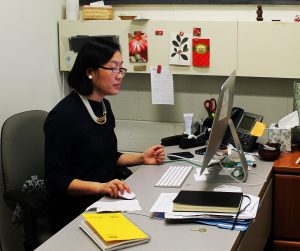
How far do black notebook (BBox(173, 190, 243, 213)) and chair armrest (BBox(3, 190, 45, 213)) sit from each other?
67cm

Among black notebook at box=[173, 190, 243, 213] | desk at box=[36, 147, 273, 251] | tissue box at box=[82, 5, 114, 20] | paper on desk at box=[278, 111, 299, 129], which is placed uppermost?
tissue box at box=[82, 5, 114, 20]

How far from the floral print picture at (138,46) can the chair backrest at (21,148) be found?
2.48ft

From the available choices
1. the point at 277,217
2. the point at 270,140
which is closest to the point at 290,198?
the point at 277,217

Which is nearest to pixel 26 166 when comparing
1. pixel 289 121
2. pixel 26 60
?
pixel 26 60

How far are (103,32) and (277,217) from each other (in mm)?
1551

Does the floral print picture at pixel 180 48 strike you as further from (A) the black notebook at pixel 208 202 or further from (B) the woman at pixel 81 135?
(A) the black notebook at pixel 208 202

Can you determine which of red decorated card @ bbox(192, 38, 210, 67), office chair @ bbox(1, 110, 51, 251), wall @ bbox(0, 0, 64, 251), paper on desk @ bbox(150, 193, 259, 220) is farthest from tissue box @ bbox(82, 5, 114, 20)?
paper on desk @ bbox(150, 193, 259, 220)

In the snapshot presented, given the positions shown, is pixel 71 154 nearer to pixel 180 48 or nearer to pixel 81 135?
pixel 81 135

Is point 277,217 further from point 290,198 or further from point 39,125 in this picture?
point 39,125

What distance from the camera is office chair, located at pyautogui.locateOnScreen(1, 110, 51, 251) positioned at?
214 centimetres

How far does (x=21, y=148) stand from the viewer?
242 centimetres

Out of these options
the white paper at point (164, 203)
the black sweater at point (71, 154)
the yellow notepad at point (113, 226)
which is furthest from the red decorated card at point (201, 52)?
the yellow notepad at point (113, 226)

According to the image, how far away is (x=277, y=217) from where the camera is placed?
2535mm

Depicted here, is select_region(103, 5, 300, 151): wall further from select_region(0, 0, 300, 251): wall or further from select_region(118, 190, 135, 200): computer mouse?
select_region(118, 190, 135, 200): computer mouse
